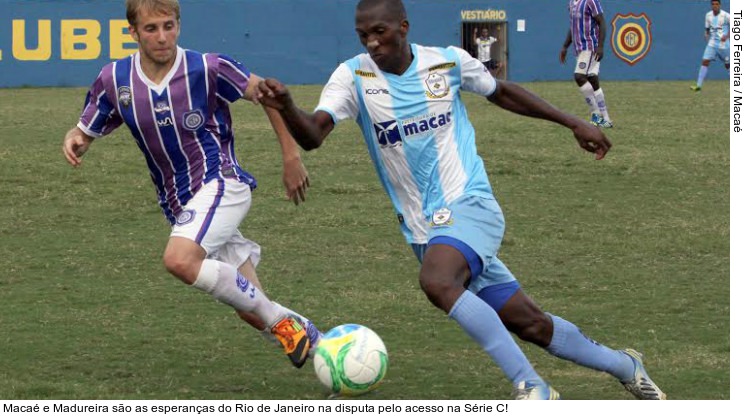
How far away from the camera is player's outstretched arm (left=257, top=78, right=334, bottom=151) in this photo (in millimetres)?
5332

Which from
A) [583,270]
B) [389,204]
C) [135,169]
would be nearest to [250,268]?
[583,270]

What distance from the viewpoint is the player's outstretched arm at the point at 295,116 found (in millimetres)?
5332

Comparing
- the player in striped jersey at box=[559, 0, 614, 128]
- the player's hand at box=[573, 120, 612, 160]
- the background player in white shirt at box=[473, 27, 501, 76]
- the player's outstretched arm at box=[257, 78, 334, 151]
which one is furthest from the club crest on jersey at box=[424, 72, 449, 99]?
the background player in white shirt at box=[473, 27, 501, 76]

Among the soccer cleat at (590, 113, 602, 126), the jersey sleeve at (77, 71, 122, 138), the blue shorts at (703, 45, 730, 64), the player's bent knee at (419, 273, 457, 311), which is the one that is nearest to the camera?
the player's bent knee at (419, 273, 457, 311)

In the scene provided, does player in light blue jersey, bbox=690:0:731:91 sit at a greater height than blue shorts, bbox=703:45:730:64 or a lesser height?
greater

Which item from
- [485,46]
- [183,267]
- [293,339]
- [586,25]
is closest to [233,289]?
[183,267]

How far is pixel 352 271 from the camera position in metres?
9.46

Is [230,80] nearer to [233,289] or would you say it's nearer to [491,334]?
[233,289]

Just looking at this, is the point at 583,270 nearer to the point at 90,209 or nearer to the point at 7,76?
the point at 90,209

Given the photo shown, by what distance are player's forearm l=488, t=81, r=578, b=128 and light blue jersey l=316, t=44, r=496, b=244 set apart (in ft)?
0.78

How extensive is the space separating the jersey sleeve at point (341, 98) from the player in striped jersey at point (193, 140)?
422 mm

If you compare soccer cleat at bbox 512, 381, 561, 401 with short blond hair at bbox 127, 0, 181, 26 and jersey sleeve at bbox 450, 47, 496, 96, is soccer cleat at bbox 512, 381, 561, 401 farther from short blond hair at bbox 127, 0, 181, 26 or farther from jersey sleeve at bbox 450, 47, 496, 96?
short blond hair at bbox 127, 0, 181, 26

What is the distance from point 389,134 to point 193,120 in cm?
109
